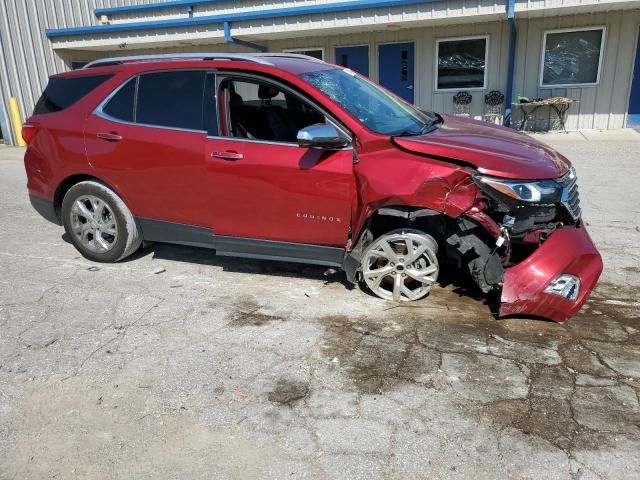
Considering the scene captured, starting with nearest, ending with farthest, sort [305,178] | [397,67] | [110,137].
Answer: [305,178] < [110,137] < [397,67]

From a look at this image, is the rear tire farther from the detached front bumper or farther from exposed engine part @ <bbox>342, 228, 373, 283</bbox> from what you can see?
the detached front bumper

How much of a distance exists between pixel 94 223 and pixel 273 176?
2.03m

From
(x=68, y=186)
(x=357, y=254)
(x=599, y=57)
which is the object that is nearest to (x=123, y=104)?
(x=68, y=186)

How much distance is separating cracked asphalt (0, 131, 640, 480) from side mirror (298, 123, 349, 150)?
49.3 inches

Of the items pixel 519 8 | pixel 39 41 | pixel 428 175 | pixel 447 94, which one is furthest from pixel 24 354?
pixel 39 41

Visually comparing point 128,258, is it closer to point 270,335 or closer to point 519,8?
point 270,335

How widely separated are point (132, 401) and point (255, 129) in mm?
2300

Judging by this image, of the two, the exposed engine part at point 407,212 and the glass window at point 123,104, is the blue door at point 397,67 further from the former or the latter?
the exposed engine part at point 407,212

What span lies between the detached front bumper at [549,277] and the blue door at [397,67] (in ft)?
35.9

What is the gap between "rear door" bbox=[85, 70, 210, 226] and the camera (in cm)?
434

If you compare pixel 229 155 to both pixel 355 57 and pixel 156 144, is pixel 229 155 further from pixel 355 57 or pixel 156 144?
pixel 355 57

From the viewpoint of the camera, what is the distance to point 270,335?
12.2ft

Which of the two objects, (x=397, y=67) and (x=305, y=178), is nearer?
(x=305, y=178)

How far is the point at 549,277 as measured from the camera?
11.6 ft
